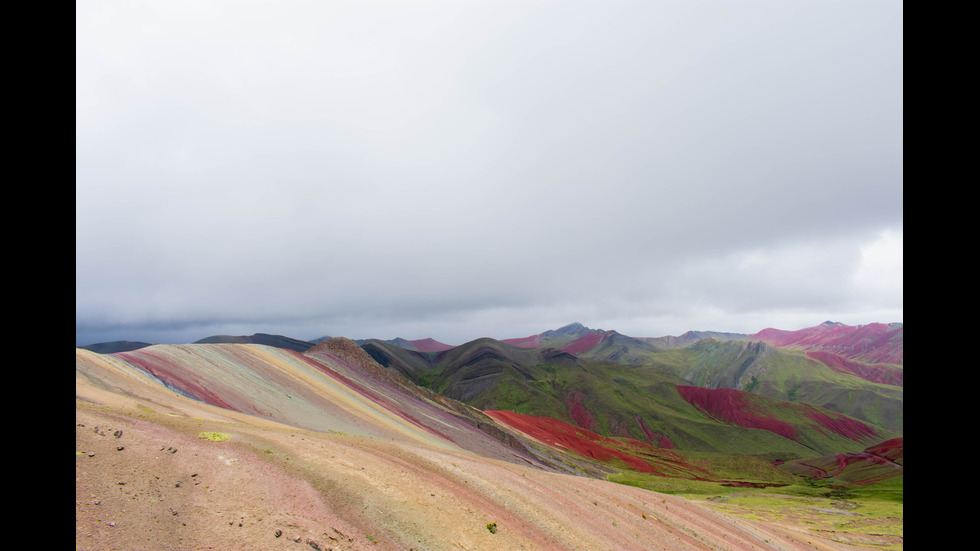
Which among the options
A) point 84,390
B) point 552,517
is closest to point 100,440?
point 84,390

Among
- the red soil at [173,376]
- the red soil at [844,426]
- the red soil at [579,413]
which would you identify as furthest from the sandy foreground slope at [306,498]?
the red soil at [844,426]

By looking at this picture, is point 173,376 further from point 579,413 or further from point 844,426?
point 844,426

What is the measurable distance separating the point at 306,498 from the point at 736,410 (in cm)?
20904

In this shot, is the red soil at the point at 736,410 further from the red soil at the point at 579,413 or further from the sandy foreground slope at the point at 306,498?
the sandy foreground slope at the point at 306,498

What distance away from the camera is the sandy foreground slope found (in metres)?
12.4

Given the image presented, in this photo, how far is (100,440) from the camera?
49.8ft

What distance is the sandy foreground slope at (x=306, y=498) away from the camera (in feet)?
40.5

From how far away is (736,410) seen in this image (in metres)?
A: 185

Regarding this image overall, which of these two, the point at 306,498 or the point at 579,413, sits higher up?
the point at 306,498

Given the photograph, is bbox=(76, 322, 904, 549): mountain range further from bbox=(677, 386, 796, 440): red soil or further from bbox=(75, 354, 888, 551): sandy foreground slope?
bbox=(677, 386, 796, 440): red soil

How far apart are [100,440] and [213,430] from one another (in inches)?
188

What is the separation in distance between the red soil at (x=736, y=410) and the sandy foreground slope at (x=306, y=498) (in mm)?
177161

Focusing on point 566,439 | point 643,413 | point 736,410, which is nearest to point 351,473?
point 566,439
